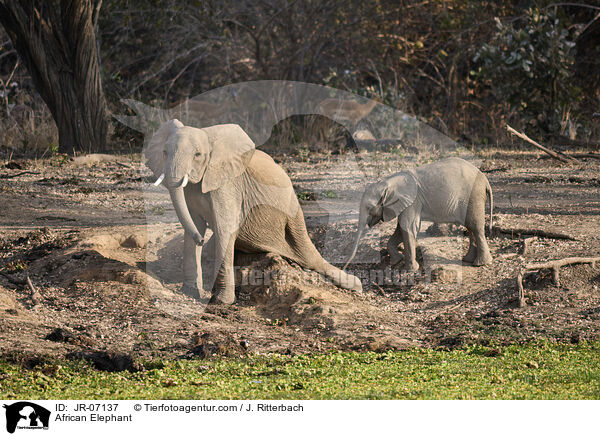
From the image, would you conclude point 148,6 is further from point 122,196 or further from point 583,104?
point 583,104

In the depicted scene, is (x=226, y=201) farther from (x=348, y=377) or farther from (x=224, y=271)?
(x=348, y=377)

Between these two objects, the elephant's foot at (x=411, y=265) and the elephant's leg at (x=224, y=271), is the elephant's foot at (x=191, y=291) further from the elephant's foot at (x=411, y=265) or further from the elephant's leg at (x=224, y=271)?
the elephant's foot at (x=411, y=265)

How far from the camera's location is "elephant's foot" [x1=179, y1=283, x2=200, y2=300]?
7.85 meters

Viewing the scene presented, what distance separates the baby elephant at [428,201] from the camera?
8383 mm

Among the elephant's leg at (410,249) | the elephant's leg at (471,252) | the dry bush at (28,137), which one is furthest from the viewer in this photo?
the dry bush at (28,137)

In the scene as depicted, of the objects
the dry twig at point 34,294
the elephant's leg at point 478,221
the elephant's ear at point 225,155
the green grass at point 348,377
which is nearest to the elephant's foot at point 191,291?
the elephant's ear at point 225,155

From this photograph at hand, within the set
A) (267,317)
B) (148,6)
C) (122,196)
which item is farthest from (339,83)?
(267,317)

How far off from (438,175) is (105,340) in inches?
147

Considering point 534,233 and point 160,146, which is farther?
point 534,233

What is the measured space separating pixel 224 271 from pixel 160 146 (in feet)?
4.28

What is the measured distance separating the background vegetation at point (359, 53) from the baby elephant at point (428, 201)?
7.71m

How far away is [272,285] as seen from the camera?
796 cm

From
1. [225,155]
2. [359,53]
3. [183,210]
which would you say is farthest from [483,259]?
[359,53]
